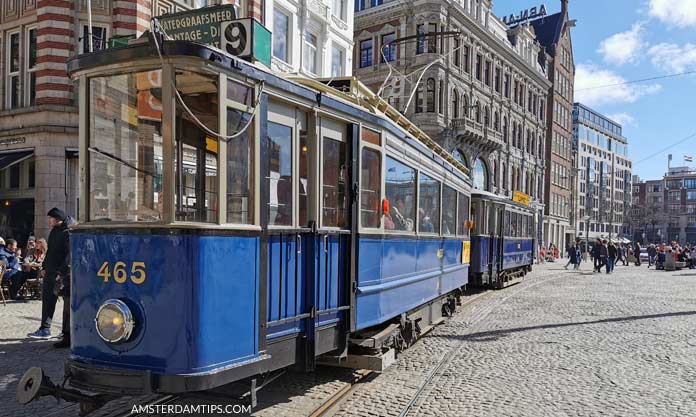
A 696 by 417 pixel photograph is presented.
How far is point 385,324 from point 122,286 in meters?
3.78

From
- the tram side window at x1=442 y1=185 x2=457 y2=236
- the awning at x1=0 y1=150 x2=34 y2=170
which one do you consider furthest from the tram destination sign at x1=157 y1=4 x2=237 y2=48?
the awning at x1=0 y1=150 x2=34 y2=170

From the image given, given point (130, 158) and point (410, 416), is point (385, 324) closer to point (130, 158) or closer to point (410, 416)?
point (410, 416)

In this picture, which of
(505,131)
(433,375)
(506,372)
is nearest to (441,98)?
(505,131)

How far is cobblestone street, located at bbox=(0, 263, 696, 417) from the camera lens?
545 centimetres

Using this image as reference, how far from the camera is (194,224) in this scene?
383 centimetres

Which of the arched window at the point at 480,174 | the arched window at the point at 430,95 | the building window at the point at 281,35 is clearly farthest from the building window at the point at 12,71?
the arched window at the point at 480,174

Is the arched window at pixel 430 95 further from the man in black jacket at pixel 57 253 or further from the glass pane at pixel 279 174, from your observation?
the glass pane at pixel 279 174

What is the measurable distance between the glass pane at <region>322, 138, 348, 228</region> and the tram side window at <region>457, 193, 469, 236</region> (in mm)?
5489

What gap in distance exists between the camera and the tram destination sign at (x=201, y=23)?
5199mm

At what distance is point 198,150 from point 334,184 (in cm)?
160

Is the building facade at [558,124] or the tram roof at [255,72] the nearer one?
the tram roof at [255,72]

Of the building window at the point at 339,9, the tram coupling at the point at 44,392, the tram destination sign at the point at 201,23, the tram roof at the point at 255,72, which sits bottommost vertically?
the tram coupling at the point at 44,392

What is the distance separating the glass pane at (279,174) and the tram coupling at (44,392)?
1861 mm

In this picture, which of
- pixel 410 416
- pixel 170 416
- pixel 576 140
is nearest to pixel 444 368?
pixel 410 416
